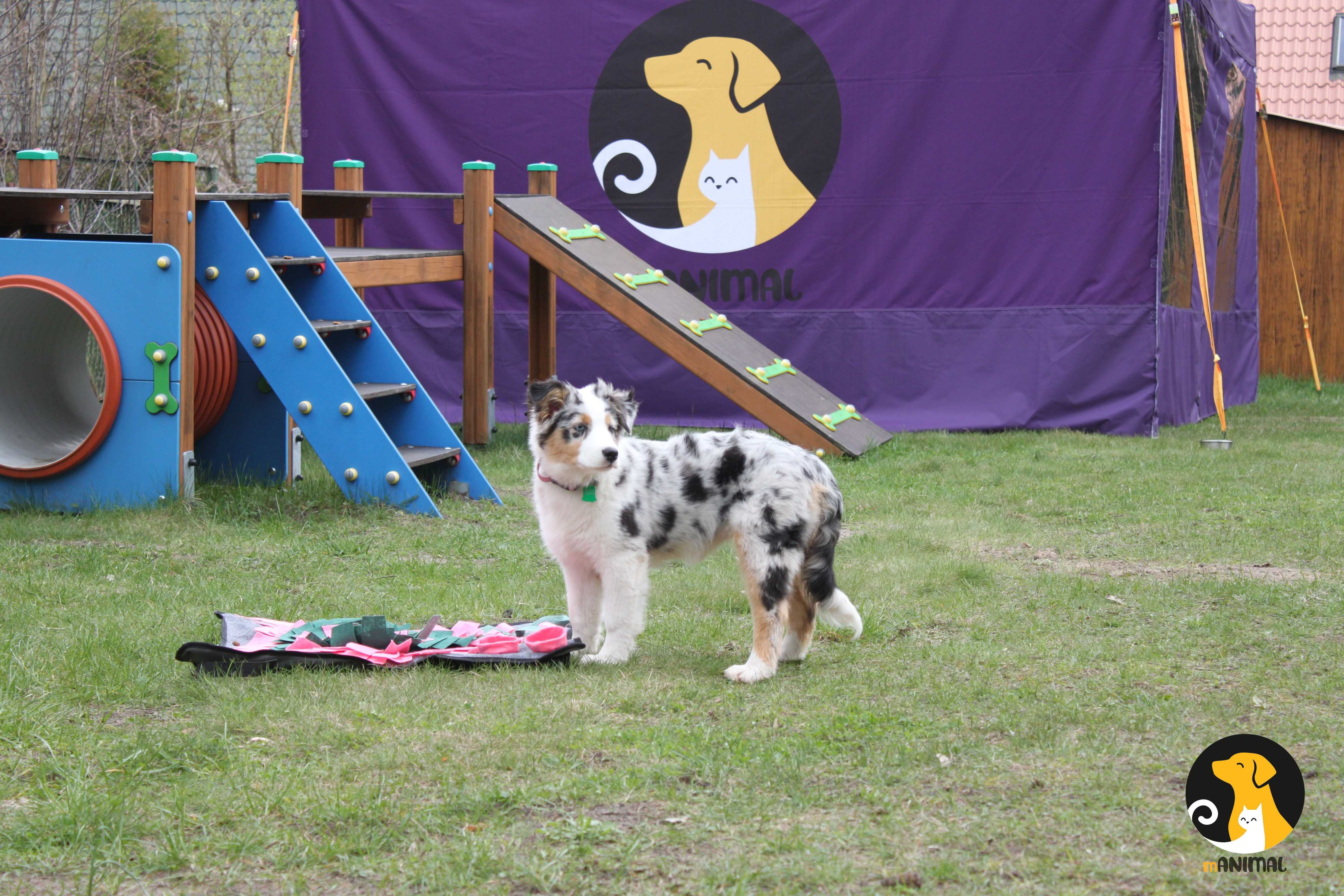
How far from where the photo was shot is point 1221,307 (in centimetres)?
1231

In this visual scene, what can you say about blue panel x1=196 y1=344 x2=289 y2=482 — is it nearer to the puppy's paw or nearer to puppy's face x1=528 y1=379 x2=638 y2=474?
puppy's face x1=528 y1=379 x2=638 y2=474

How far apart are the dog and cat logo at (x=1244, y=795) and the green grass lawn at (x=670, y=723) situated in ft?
0.14

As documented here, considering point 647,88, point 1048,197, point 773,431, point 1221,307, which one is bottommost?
Answer: point 773,431

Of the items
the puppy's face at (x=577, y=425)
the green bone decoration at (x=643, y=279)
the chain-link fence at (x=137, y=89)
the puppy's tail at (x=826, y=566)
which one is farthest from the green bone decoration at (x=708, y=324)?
the puppy's tail at (x=826, y=566)

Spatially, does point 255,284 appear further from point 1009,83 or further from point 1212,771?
point 1009,83

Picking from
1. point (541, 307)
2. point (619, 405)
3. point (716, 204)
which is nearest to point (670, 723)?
point (619, 405)

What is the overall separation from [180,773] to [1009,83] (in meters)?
8.98

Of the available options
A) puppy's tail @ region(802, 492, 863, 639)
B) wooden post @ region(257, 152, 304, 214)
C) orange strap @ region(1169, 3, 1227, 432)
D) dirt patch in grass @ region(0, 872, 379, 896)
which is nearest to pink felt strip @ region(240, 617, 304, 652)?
dirt patch in grass @ region(0, 872, 379, 896)

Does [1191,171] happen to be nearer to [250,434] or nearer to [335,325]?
[335,325]

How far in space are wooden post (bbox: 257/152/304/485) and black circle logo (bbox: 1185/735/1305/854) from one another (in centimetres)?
574

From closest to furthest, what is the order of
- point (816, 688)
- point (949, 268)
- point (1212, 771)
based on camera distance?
point (1212, 771) → point (816, 688) → point (949, 268)

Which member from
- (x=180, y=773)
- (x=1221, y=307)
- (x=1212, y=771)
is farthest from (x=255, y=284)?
(x=1221, y=307)

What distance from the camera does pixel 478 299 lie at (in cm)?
951

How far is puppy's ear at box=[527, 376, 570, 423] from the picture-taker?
14.1 ft
